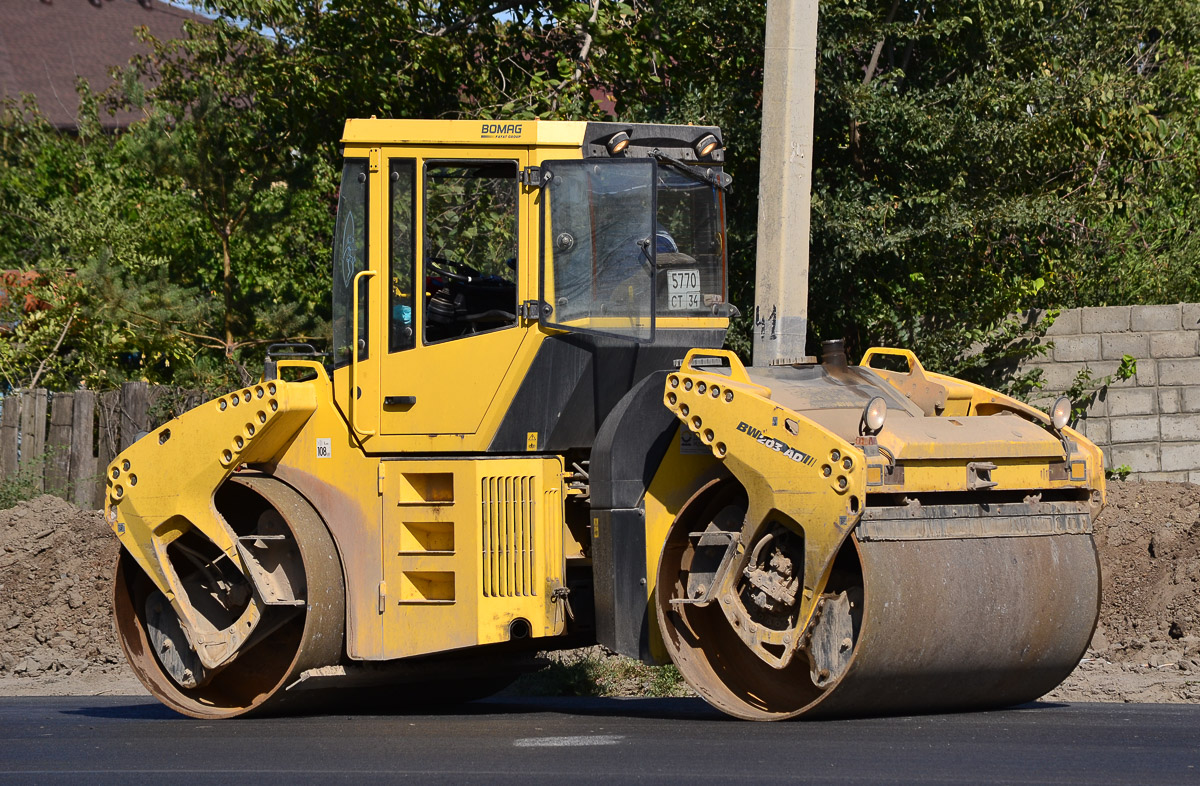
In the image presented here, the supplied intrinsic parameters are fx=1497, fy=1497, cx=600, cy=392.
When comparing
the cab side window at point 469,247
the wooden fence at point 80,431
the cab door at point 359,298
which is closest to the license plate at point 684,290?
the cab side window at point 469,247

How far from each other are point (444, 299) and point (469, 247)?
276 millimetres

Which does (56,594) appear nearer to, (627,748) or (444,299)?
(444,299)

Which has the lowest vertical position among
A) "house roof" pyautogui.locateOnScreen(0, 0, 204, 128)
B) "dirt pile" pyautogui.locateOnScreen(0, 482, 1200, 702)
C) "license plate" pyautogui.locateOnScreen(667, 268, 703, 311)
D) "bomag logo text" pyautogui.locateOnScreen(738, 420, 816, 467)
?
"dirt pile" pyautogui.locateOnScreen(0, 482, 1200, 702)

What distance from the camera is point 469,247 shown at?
23.5 feet

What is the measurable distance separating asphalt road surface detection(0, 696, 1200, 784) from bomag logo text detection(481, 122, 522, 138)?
271cm

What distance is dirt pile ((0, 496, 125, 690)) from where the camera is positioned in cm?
1063

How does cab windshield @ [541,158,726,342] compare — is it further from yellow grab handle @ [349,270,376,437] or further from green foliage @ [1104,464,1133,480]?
green foliage @ [1104,464,1133,480]

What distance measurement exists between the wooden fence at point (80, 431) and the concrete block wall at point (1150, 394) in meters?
7.54

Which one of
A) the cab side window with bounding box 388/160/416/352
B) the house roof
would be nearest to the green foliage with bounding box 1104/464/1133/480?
the cab side window with bounding box 388/160/416/352

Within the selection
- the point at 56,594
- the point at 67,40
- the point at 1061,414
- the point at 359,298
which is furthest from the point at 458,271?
the point at 67,40

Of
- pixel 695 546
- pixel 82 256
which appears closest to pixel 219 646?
pixel 695 546

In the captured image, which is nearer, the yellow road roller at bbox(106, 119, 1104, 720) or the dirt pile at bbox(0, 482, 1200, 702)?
the yellow road roller at bbox(106, 119, 1104, 720)

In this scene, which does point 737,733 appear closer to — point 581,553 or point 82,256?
point 581,553

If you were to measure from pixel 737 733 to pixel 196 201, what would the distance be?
11.9 m
